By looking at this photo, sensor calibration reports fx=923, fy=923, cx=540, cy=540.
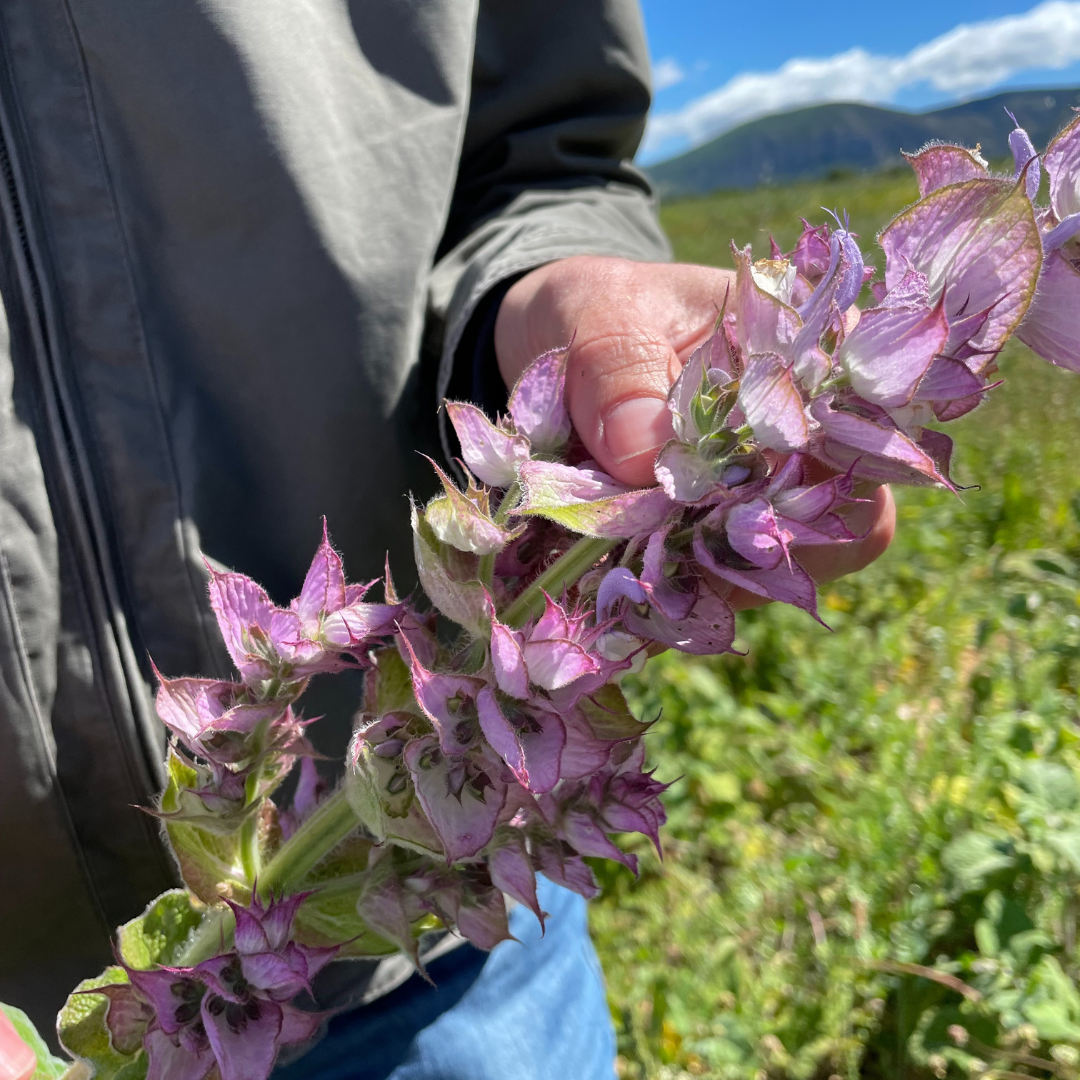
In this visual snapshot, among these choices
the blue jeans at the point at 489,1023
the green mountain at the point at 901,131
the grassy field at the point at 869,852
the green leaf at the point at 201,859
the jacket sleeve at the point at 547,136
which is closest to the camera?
the green leaf at the point at 201,859

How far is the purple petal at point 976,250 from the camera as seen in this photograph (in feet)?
1.57

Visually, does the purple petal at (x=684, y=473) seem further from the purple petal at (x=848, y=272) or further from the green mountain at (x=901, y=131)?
the green mountain at (x=901, y=131)

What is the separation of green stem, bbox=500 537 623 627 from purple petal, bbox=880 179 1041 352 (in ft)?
0.73

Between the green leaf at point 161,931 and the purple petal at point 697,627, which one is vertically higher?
the purple petal at point 697,627

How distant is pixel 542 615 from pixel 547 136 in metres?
1.13

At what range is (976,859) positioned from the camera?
5.41 feet

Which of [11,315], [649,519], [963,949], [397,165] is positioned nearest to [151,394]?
[11,315]

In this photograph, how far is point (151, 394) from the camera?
0.98 m

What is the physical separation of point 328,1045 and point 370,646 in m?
0.68

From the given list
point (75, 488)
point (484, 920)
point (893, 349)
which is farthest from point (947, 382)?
point (75, 488)

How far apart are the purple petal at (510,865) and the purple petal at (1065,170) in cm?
51

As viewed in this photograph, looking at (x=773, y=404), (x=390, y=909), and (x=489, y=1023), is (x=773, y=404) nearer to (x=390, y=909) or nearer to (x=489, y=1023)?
(x=390, y=909)

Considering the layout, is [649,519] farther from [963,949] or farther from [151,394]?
[963,949]

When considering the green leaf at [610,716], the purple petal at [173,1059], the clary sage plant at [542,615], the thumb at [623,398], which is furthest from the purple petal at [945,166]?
the purple petal at [173,1059]
